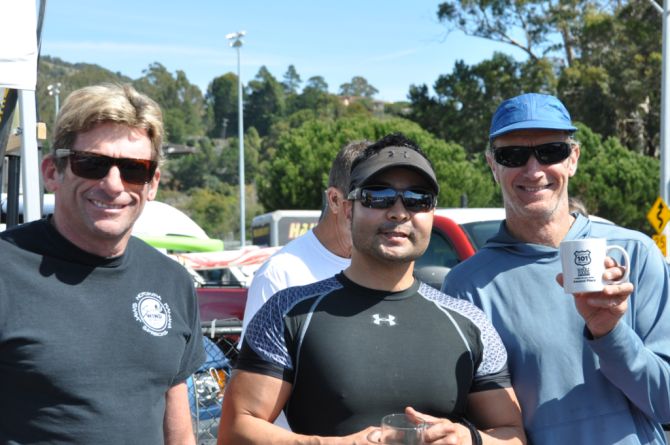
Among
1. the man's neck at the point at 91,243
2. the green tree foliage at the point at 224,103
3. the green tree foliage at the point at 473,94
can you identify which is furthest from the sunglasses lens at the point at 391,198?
the green tree foliage at the point at 224,103

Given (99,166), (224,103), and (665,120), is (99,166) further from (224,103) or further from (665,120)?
(224,103)

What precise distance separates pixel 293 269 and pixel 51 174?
1.45 m

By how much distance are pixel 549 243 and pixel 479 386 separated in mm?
625

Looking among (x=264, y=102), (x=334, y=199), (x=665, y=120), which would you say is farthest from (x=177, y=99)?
(x=334, y=199)

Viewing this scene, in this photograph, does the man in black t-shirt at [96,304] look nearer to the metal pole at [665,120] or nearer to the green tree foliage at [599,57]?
the metal pole at [665,120]

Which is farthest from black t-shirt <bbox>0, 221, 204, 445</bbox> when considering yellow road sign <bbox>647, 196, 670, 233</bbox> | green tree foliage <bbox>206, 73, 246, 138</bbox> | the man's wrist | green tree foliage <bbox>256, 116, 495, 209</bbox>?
green tree foliage <bbox>206, 73, 246, 138</bbox>

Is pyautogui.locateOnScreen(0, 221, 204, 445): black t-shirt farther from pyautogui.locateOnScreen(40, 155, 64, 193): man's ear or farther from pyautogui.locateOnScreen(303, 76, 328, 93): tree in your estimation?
pyautogui.locateOnScreen(303, 76, 328, 93): tree

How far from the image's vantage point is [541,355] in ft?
9.17

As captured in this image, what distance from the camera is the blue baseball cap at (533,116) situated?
9.80 ft

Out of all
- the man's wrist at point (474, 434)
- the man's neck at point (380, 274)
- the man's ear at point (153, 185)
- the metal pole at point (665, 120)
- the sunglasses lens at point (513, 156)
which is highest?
the metal pole at point (665, 120)

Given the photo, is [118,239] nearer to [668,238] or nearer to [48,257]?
[48,257]

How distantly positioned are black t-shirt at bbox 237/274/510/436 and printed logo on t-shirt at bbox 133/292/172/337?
274 millimetres

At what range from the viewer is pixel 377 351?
2537 mm

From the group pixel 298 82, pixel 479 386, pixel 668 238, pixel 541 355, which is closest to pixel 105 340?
pixel 479 386
